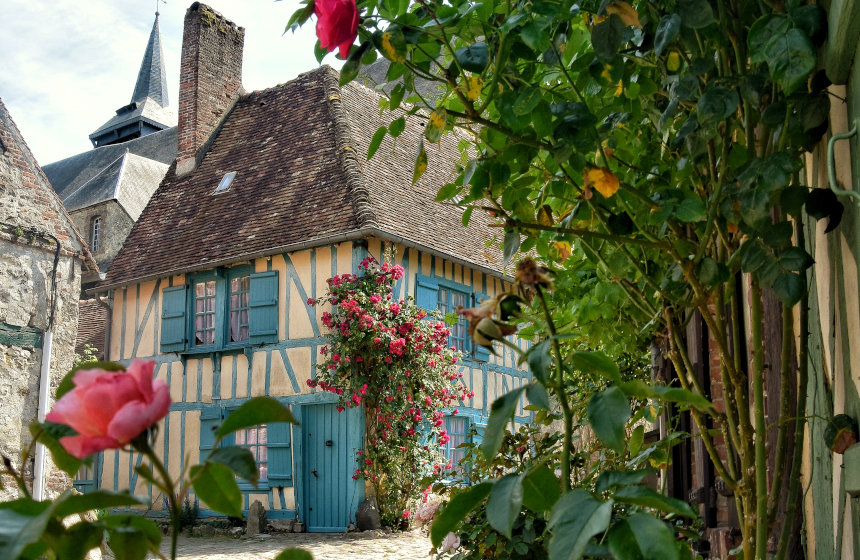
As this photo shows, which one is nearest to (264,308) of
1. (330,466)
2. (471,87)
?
(330,466)

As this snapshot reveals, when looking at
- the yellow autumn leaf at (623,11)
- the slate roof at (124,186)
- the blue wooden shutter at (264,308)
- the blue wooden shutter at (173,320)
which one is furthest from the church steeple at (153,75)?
the yellow autumn leaf at (623,11)

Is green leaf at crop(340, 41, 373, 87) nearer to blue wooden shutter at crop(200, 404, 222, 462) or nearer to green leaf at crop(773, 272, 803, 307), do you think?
green leaf at crop(773, 272, 803, 307)

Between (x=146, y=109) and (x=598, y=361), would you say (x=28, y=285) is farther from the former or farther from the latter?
(x=146, y=109)

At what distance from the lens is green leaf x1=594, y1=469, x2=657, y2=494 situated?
829 mm

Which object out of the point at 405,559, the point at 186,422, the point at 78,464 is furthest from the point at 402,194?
the point at 78,464

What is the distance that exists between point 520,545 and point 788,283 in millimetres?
2305

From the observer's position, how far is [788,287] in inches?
46.5

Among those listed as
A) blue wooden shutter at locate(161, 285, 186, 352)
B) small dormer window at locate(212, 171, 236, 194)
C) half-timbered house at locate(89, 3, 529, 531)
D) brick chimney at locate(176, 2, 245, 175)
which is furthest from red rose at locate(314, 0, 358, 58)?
brick chimney at locate(176, 2, 245, 175)

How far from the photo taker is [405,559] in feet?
26.2

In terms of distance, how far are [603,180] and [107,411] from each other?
995 millimetres

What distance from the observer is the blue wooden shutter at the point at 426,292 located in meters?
11.7

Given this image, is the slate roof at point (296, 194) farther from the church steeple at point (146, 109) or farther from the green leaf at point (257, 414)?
the church steeple at point (146, 109)

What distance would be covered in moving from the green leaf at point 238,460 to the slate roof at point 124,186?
2303 cm

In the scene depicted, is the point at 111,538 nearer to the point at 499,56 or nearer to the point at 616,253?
the point at 499,56
